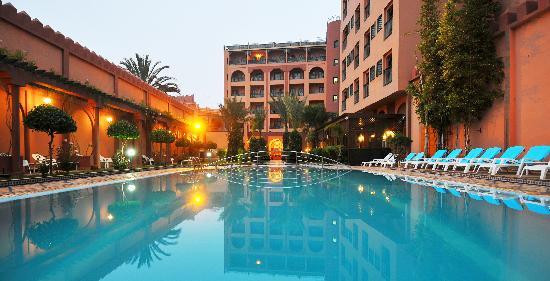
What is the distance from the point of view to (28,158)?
1377cm

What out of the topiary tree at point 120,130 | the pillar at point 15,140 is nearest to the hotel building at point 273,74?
the topiary tree at point 120,130

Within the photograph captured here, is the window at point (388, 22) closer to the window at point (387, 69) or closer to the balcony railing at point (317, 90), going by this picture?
the window at point (387, 69)

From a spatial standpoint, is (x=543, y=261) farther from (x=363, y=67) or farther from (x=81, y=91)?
(x=363, y=67)

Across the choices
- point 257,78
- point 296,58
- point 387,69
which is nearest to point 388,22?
point 387,69

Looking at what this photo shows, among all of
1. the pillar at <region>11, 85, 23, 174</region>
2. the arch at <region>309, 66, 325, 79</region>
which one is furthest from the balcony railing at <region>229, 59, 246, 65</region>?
the pillar at <region>11, 85, 23, 174</region>

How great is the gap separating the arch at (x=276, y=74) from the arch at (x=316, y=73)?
4049 millimetres

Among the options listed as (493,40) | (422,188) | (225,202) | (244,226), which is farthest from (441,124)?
(244,226)

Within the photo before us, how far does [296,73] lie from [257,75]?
5.52 meters

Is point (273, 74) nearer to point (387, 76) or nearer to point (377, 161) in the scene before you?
point (387, 76)

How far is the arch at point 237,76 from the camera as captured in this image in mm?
49625

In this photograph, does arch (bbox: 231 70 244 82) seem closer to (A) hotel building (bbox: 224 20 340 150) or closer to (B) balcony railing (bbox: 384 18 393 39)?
(A) hotel building (bbox: 224 20 340 150)

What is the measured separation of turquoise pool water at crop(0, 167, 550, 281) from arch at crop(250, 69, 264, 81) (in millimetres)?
43061

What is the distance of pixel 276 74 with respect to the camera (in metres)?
49.1

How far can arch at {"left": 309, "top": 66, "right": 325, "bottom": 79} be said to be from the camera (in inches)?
1861
